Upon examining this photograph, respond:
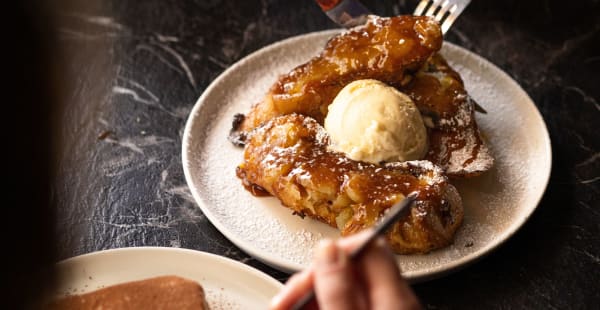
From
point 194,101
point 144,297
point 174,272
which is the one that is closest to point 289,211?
point 174,272

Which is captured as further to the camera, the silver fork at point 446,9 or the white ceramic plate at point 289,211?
the silver fork at point 446,9

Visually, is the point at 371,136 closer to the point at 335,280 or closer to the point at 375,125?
the point at 375,125

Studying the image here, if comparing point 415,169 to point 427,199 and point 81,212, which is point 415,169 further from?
point 81,212

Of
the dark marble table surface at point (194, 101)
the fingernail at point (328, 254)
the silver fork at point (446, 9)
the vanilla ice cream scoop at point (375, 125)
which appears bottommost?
the dark marble table surface at point (194, 101)

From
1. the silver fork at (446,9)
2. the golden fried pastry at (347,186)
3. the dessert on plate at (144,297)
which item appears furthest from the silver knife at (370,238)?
the silver fork at (446,9)

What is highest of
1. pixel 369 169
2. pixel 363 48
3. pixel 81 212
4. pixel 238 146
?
pixel 363 48

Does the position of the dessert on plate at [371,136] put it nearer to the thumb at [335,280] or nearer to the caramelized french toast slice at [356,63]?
the caramelized french toast slice at [356,63]

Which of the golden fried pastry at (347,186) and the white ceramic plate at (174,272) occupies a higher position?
the golden fried pastry at (347,186)

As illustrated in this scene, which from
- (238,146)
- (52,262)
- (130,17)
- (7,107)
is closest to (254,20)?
(130,17)
